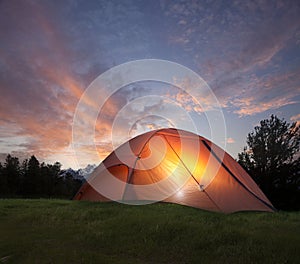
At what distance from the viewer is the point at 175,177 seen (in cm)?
985

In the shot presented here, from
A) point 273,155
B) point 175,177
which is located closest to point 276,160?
point 273,155

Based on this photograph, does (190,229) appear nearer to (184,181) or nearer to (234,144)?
(184,181)

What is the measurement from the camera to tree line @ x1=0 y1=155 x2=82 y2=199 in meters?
53.9

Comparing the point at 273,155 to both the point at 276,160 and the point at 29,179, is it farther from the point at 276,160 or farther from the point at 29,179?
the point at 29,179

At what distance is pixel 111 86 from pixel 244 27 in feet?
28.4

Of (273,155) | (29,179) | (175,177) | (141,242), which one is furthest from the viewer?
(29,179)

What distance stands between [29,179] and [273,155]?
54.3 m

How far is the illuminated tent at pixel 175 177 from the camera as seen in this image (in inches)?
375

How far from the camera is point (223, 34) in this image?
13.6 m

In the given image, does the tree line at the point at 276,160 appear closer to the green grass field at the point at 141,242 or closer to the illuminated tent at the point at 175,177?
the illuminated tent at the point at 175,177

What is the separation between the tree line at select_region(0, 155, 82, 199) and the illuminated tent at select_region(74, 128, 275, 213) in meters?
46.4

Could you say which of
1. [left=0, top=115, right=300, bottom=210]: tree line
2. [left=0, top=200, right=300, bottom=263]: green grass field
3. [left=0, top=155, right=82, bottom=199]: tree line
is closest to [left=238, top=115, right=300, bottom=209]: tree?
[left=0, top=115, right=300, bottom=210]: tree line

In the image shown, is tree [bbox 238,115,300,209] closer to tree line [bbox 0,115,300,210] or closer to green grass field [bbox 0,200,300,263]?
tree line [bbox 0,115,300,210]

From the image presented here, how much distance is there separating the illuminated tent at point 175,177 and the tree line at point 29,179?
46357mm
